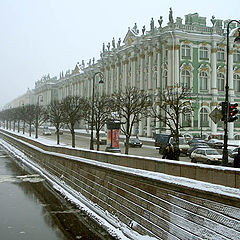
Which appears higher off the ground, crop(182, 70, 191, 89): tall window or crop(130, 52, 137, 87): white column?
crop(130, 52, 137, 87): white column

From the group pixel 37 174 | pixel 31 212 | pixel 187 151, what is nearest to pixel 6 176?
Result: pixel 37 174

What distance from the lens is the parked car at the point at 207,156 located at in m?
28.4

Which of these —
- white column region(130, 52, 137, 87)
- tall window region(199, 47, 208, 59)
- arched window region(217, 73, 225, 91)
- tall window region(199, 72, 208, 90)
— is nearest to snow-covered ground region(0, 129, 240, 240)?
tall window region(199, 72, 208, 90)

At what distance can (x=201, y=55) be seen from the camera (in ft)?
204

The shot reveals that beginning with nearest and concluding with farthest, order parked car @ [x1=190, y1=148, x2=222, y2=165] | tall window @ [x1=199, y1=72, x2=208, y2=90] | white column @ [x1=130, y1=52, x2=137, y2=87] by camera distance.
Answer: parked car @ [x1=190, y1=148, x2=222, y2=165] → tall window @ [x1=199, y1=72, x2=208, y2=90] → white column @ [x1=130, y1=52, x2=137, y2=87]

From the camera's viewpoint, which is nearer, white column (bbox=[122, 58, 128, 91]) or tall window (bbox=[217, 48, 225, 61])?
tall window (bbox=[217, 48, 225, 61])

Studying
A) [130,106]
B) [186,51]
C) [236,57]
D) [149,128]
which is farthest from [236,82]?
[130,106]

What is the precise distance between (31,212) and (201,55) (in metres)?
49.7

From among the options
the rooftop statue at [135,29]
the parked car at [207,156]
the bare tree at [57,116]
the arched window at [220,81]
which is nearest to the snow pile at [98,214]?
the parked car at [207,156]

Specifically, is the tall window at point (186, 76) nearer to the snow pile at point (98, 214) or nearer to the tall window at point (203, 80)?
the tall window at point (203, 80)

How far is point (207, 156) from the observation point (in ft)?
95.7

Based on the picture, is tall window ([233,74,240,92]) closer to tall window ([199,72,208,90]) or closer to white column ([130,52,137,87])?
tall window ([199,72,208,90])

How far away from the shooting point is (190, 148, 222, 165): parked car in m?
28.4

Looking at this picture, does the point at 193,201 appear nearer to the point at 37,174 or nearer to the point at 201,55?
the point at 37,174
